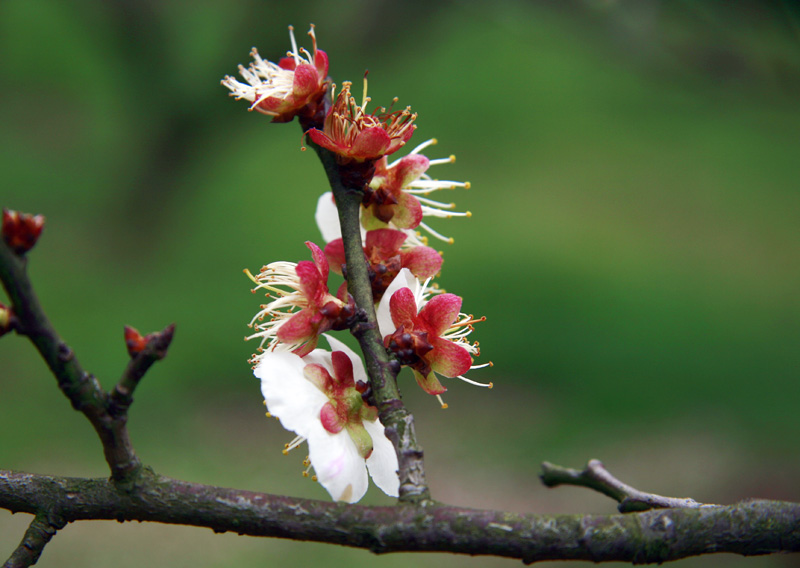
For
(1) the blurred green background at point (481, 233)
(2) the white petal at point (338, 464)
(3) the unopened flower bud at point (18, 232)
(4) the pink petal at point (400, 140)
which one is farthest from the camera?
(1) the blurred green background at point (481, 233)

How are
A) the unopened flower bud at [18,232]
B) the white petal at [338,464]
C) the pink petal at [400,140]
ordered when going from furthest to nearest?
the pink petal at [400,140], the white petal at [338,464], the unopened flower bud at [18,232]

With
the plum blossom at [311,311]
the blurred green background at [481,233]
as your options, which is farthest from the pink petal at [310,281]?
the blurred green background at [481,233]

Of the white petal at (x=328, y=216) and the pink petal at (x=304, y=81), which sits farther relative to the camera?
the white petal at (x=328, y=216)

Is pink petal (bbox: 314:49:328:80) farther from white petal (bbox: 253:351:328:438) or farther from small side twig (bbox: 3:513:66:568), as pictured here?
small side twig (bbox: 3:513:66:568)

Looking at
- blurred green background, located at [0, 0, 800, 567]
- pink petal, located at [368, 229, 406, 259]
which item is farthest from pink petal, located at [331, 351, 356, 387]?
blurred green background, located at [0, 0, 800, 567]

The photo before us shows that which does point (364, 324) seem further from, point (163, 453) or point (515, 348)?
point (515, 348)

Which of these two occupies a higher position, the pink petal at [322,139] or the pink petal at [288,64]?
the pink petal at [288,64]

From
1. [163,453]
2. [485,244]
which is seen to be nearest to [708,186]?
[485,244]

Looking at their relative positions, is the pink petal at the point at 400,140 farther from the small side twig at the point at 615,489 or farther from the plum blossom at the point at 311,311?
the small side twig at the point at 615,489
